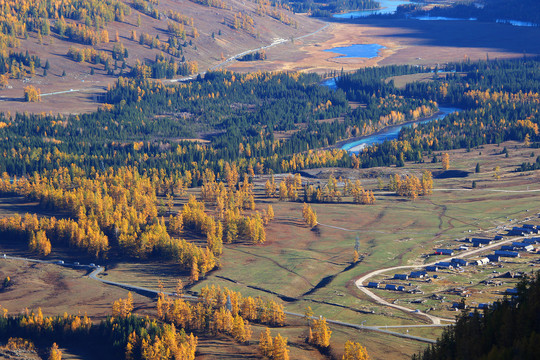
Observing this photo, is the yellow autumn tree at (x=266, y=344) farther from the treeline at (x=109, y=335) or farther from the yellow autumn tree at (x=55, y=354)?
the yellow autumn tree at (x=55, y=354)

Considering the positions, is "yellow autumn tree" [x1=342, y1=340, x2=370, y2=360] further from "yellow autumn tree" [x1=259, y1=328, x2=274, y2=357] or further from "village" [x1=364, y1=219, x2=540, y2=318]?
"village" [x1=364, y1=219, x2=540, y2=318]

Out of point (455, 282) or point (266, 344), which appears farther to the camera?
point (455, 282)

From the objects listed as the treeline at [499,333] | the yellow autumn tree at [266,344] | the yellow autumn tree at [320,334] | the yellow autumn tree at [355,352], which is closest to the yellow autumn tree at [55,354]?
the yellow autumn tree at [266,344]

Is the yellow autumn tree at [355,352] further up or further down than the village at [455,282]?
further down

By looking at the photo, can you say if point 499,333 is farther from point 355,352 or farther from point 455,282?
point 455,282

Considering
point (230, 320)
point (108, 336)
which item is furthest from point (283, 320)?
point (108, 336)

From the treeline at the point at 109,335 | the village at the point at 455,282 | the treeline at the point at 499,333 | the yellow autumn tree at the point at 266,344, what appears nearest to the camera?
the treeline at the point at 499,333

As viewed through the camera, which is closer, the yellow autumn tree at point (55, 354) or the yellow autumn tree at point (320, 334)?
the yellow autumn tree at point (320, 334)

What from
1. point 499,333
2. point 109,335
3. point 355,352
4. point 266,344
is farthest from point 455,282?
point 109,335
